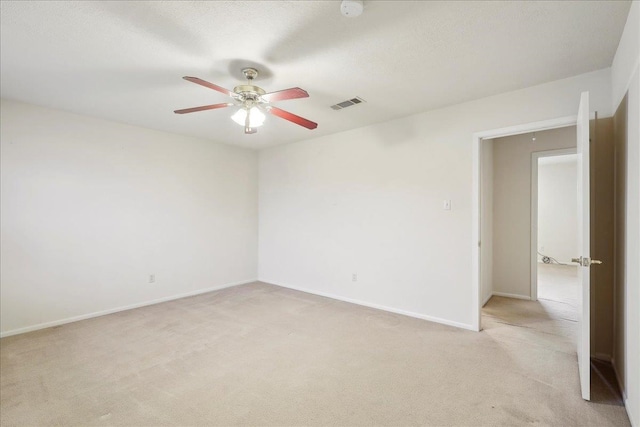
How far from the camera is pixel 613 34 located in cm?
200

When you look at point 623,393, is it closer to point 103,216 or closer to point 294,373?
point 294,373

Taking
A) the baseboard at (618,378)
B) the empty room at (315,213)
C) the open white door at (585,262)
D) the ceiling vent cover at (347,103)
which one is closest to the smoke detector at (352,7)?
the empty room at (315,213)

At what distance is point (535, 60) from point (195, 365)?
12.2 feet

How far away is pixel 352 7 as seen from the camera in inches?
65.7

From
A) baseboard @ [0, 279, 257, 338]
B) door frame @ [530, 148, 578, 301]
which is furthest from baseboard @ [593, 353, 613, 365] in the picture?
baseboard @ [0, 279, 257, 338]

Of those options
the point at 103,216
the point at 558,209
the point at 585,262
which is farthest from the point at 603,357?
the point at 558,209

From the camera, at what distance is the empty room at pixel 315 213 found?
1.88 metres

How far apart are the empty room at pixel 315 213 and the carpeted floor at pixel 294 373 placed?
22 millimetres

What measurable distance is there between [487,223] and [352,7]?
12.6ft

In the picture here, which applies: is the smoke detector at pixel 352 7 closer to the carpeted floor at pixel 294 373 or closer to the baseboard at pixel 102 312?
the carpeted floor at pixel 294 373

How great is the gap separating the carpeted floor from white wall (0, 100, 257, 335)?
463 millimetres

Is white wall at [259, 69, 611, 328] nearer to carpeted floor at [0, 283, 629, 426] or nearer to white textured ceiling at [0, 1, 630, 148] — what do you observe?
white textured ceiling at [0, 1, 630, 148]

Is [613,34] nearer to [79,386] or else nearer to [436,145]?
[436,145]

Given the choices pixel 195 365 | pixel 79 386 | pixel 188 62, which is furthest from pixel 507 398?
pixel 188 62
